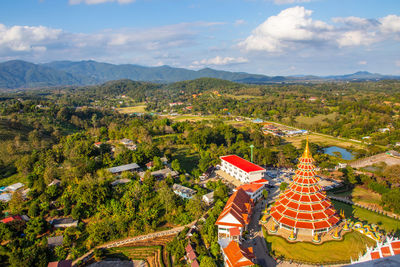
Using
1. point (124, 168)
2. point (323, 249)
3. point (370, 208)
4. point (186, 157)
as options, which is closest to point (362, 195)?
point (370, 208)

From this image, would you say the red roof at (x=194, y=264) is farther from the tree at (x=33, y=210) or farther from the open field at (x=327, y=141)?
the open field at (x=327, y=141)

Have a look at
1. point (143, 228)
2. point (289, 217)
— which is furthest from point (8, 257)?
point (289, 217)

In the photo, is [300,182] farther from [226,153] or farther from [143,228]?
[226,153]

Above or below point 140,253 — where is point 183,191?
above

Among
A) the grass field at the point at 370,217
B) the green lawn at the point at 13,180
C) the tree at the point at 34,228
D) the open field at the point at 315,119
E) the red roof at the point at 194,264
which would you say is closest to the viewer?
the red roof at the point at 194,264

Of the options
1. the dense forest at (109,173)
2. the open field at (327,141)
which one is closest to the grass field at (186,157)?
the dense forest at (109,173)

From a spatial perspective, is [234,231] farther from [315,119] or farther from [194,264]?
[315,119]
